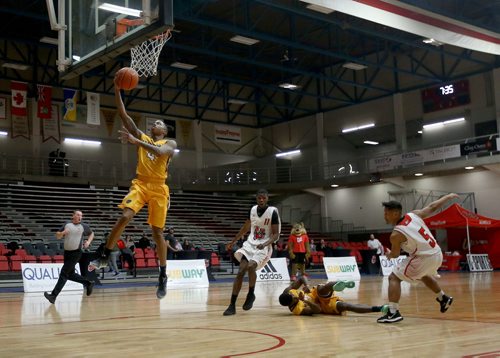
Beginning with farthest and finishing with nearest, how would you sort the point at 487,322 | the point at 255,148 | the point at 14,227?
the point at 255,148, the point at 14,227, the point at 487,322

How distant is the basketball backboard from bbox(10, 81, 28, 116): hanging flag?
63.9ft

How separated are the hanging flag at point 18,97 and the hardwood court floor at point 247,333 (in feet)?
71.2

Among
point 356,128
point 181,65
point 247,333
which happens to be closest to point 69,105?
point 181,65

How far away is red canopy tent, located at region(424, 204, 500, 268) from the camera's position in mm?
23828

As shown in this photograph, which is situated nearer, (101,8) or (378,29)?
(101,8)

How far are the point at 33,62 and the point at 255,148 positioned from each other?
1554cm

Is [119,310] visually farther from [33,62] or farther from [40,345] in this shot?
[33,62]

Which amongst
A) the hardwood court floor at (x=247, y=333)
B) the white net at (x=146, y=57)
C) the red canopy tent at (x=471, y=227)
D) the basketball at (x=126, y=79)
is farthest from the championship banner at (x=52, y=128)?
the basketball at (x=126, y=79)

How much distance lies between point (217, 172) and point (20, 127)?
1140 cm

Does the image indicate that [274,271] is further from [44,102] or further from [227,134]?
[227,134]

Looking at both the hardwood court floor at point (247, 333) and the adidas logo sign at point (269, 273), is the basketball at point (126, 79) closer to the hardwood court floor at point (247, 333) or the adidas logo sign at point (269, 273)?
the hardwood court floor at point (247, 333)

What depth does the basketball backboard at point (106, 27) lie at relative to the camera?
898 centimetres

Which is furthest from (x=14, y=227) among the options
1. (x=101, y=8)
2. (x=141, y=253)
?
(x=101, y=8)

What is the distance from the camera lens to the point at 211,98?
119ft
